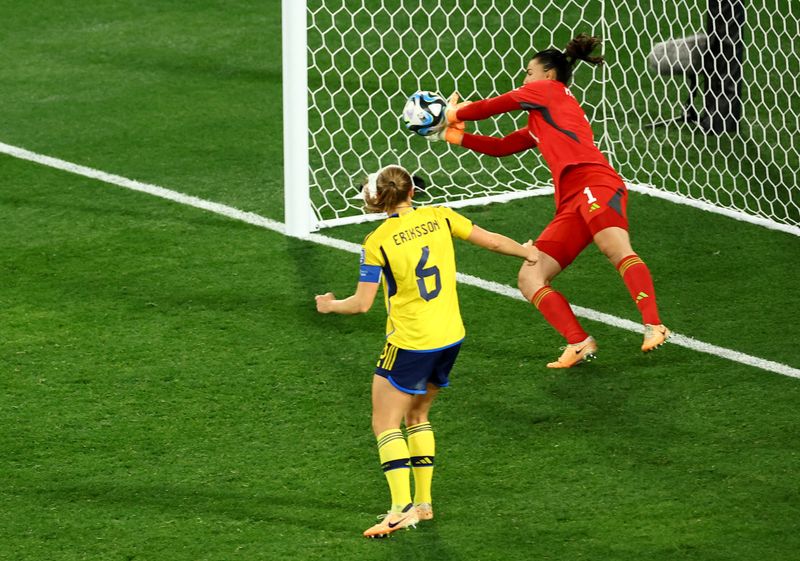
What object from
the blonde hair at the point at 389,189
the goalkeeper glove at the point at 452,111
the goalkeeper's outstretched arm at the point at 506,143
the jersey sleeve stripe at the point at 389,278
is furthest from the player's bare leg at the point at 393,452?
the goalkeeper's outstretched arm at the point at 506,143

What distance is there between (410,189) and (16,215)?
14.4 ft

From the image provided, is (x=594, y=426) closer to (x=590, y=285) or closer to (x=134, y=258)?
(x=590, y=285)

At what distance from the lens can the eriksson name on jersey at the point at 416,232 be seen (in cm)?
523

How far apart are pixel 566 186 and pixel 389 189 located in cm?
191

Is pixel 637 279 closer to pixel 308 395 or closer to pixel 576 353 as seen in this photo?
pixel 576 353

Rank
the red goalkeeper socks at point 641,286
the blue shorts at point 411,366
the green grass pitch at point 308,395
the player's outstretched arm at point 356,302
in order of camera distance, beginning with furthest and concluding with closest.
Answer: the red goalkeeper socks at point 641,286 → the green grass pitch at point 308,395 → the blue shorts at point 411,366 → the player's outstretched arm at point 356,302

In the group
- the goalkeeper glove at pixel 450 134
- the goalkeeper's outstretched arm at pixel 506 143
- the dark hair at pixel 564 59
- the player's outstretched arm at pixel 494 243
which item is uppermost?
the dark hair at pixel 564 59

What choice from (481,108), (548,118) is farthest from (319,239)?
(548,118)

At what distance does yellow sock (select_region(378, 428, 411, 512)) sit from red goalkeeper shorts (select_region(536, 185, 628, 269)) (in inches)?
76.7

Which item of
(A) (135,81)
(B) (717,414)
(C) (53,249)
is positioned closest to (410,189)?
(B) (717,414)

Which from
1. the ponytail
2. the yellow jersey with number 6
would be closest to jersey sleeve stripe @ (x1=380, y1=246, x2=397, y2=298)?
the yellow jersey with number 6

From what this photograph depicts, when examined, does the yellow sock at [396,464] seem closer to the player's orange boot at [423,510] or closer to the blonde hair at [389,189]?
the player's orange boot at [423,510]

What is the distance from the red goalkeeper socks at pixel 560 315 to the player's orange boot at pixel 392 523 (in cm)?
178

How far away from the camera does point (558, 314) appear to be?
6.88m
